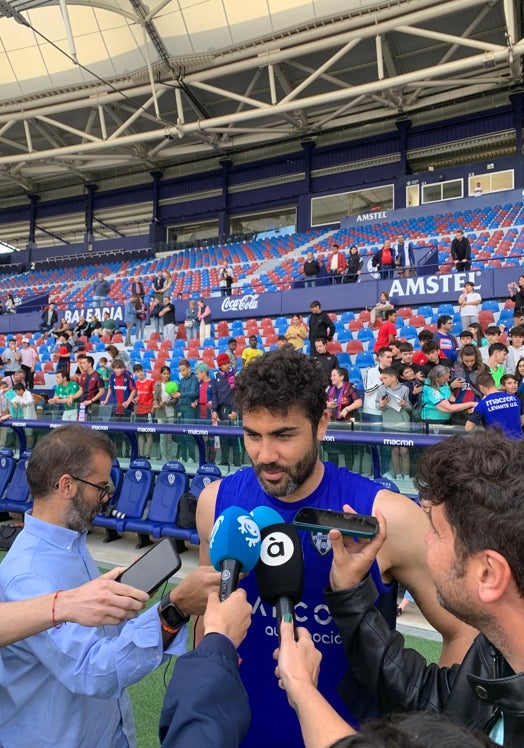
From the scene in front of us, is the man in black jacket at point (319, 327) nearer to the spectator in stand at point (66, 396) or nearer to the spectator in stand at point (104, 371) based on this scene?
the spectator in stand at point (104, 371)

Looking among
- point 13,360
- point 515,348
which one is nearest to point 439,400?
point 515,348

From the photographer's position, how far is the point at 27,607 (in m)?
1.40

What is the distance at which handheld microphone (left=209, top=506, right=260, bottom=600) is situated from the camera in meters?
1.27

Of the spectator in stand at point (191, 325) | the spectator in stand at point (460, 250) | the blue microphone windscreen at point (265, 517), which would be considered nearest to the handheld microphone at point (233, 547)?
the blue microphone windscreen at point (265, 517)

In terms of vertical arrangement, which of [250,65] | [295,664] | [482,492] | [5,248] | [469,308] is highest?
[250,65]

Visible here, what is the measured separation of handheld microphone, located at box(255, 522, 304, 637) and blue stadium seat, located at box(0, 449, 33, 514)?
7066 mm

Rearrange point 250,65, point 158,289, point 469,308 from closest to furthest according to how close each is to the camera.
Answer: point 469,308 < point 158,289 < point 250,65

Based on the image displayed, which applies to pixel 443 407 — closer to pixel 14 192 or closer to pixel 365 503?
pixel 365 503

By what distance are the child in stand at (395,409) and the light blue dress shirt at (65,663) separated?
414cm

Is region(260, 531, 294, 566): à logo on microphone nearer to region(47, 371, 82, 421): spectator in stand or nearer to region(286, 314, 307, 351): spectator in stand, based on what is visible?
region(47, 371, 82, 421): spectator in stand

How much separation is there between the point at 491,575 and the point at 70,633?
1114 millimetres

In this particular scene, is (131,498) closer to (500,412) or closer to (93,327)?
(500,412)

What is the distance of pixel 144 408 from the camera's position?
8172mm

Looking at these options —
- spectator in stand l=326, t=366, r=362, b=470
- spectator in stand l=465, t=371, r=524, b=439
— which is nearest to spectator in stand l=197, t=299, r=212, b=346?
spectator in stand l=326, t=366, r=362, b=470
